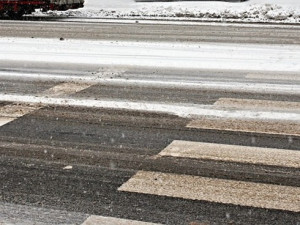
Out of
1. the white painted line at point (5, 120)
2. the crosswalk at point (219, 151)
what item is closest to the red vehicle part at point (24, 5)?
the crosswalk at point (219, 151)

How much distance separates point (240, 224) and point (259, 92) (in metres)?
4.48

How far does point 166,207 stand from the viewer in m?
4.48

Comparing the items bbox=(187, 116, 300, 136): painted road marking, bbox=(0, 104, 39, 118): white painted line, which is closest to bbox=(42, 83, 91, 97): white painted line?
bbox=(0, 104, 39, 118): white painted line

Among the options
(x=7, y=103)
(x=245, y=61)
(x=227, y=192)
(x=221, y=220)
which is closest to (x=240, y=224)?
(x=221, y=220)

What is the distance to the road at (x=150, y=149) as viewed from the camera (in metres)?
4.47

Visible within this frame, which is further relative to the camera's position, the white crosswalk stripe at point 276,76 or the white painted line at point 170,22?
the white painted line at point 170,22

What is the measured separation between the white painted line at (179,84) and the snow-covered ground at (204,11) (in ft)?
34.8

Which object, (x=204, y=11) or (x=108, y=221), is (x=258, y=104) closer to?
(x=108, y=221)

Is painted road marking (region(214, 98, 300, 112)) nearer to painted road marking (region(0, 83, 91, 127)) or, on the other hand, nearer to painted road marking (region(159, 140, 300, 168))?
painted road marking (region(159, 140, 300, 168))

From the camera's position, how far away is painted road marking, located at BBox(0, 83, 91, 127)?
283 inches

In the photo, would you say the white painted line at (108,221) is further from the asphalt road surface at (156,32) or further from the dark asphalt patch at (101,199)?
the asphalt road surface at (156,32)

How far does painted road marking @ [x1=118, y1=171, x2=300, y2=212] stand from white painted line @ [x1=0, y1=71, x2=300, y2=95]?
377 cm

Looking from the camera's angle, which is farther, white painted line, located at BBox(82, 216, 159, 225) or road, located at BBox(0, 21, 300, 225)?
road, located at BBox(0, 21, 300, 225)

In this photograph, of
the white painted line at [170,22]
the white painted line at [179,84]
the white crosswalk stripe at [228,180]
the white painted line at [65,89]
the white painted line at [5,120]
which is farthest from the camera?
the white painted line at [170,22]
